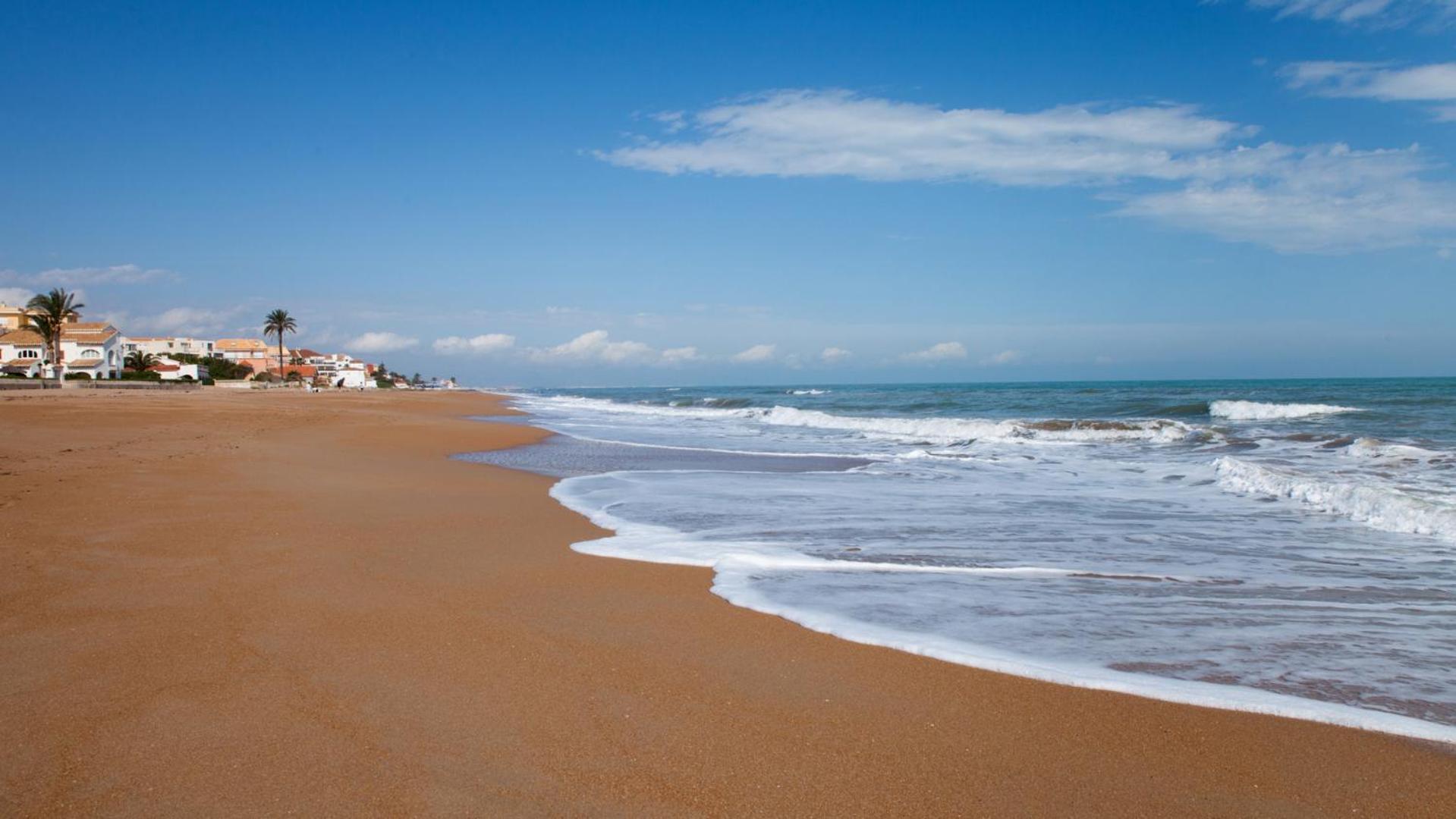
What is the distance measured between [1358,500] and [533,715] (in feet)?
31.8

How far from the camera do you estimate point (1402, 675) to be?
4.17m

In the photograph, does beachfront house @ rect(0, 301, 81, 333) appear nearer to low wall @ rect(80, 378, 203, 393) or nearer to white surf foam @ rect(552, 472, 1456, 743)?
low wall @ rect(80, 378, 203, 393)

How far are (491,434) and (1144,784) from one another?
71.9ft

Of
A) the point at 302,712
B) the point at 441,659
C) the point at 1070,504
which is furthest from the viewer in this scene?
the point at 1070,504

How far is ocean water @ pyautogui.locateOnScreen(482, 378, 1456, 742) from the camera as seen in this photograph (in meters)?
4.29

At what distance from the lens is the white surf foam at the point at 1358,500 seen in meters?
8.29

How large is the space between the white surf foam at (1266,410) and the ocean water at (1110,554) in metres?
11.4

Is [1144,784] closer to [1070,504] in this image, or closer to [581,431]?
[1070,504]

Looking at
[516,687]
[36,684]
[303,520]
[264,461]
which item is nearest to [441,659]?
[516,687]

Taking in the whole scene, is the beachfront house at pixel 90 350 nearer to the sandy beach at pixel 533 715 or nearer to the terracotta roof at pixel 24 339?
the terracotta roof at pixel 24 339

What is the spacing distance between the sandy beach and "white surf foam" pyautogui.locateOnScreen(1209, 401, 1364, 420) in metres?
28.7

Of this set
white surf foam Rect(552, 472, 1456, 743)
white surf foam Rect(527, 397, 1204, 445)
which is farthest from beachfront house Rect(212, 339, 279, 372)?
white surf foam Rect(552, 472, 1456, 743)

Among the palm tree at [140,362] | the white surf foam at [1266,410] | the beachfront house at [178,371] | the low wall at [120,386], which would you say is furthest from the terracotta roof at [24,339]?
the white surf foam at [1266,410]

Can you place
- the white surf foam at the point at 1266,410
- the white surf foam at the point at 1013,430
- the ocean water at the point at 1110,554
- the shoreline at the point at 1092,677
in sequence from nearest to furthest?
the shoreline at the point at 1092,677
the ocean water at the point at 1110,554
the white surf foam at the point at 1013,430
the white surf foam at the point at 1266,410
